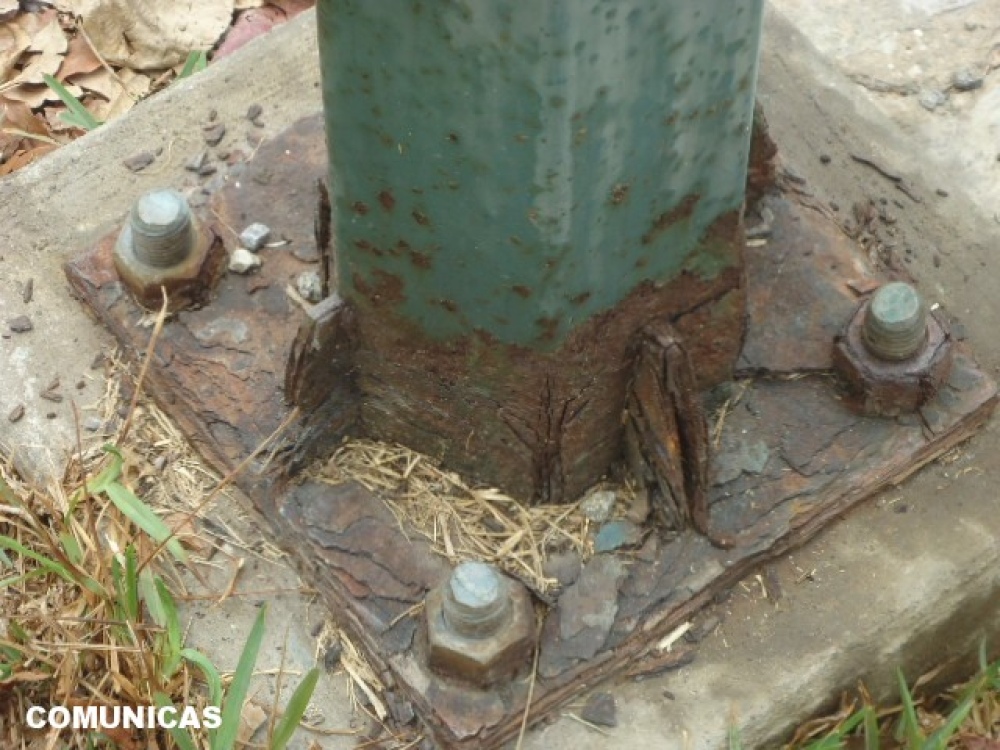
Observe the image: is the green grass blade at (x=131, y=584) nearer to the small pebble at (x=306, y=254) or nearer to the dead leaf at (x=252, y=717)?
the dead leaf at (x=252, y=717)

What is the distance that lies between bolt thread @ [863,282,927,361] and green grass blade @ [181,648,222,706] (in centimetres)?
113

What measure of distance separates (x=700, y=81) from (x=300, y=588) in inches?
40.4

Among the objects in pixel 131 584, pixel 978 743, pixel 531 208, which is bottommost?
pixel 978 743

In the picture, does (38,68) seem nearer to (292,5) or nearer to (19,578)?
(292,5)

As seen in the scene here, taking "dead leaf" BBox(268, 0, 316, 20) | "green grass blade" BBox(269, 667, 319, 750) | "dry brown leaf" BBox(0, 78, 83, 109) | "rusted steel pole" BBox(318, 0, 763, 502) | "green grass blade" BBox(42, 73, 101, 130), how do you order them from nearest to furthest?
"rusted steel pole" BBox(318, 0, 763, 502)
"green grass blade" BBox(269, 667, 319, 750)
"green grass blade" BBox(42, 73, 101, 130)
"dry brown leaf" BBox(0, 78, 83, 109)
"dead leaf" BBox(268, 0, 316, 20)

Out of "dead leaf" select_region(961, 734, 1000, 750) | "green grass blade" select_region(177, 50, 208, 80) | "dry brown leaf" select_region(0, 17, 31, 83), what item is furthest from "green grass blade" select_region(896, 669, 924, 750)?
"dry brown leaf" select_region(0, 17, 31, 83)

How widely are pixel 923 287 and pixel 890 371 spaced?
0.38m

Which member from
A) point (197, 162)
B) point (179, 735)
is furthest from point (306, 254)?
point (179, 735)

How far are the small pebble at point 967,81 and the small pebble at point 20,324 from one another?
1.81 metres

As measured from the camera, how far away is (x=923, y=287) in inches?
117

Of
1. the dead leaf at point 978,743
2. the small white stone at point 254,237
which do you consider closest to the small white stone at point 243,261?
the small white stone at point 254,237

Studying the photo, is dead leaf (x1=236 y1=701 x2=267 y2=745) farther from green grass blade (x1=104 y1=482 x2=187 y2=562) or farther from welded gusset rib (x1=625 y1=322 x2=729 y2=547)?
welded gusset rib (x1=625 y1=322 x2=729 y2=547)

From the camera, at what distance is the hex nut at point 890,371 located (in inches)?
104

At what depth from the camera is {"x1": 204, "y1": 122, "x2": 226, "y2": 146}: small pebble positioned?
3.16 meters
